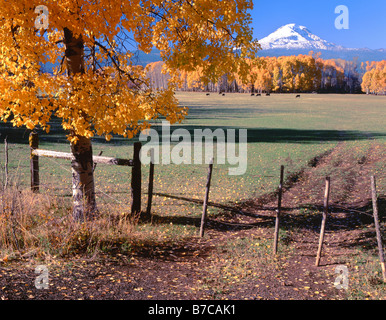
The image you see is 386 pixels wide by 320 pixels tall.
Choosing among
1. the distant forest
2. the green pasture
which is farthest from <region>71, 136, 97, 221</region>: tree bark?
the distant forest

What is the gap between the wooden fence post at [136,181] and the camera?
970 cm

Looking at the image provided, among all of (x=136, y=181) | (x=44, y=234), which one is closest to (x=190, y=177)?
(x=136, y=181)

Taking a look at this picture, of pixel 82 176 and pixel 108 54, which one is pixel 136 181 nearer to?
pixel 82 176

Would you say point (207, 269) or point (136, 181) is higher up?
point (136, 181)

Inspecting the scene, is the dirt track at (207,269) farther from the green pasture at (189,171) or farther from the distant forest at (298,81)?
the distant forest at (298,81)

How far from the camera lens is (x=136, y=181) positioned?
9.88 m

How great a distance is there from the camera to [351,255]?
7.90 m

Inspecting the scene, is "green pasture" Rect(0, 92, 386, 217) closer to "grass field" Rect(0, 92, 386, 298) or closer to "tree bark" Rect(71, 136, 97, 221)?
"grass field" Rect(0, 92, 386, 298)

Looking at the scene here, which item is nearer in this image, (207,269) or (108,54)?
(207,269)

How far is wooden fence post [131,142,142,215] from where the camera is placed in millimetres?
9703

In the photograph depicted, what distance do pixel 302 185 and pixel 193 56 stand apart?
764cm

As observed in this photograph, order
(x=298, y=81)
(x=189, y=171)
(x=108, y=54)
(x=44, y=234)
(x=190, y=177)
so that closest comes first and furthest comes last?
(x=44, y=234), (x=108, y=54), (x=190, y=177), (x=189, y=171), (x=298, y=81)
